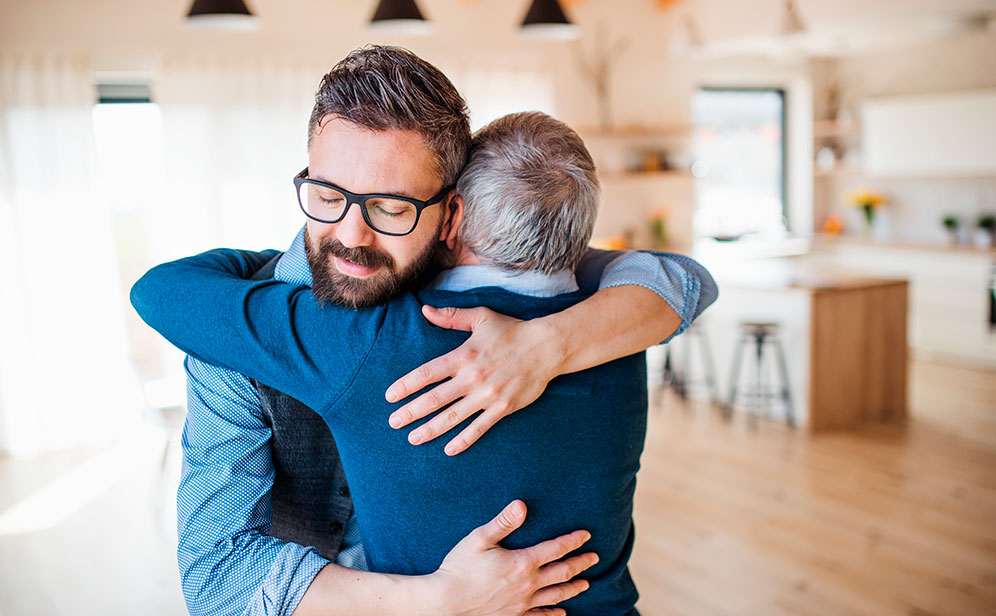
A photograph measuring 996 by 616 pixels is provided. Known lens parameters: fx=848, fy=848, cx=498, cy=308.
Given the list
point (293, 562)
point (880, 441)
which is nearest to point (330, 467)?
point (293, 562)

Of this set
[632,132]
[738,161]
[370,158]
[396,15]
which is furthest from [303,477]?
[738,161]

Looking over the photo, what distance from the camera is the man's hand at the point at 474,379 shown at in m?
1.08

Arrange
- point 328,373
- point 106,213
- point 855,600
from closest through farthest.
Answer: point 328,373
point 855,600
point 106,213

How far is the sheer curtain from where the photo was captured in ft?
17.6

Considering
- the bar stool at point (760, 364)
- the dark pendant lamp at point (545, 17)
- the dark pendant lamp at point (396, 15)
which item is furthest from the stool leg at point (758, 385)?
the dark pendant lamp at point (396, 15)

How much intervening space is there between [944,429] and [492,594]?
4.96 meters

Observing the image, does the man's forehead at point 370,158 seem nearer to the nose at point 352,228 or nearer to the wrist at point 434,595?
the nose at point 352,228

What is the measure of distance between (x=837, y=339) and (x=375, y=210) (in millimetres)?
4793

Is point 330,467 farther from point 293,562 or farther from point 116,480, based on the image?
point 116,480

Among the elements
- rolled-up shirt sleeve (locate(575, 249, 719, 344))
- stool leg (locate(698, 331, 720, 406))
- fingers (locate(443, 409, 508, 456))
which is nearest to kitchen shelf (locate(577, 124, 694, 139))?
stool leg (locate(698, 331, 720, 406))

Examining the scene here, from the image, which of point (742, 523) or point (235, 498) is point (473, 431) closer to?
point (235, 498)

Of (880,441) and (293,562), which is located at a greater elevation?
(293,562)

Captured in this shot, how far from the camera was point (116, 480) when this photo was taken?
4.98 m

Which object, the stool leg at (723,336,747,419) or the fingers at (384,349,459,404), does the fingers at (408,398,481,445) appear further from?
the stool leg at (723,336,747,419)
